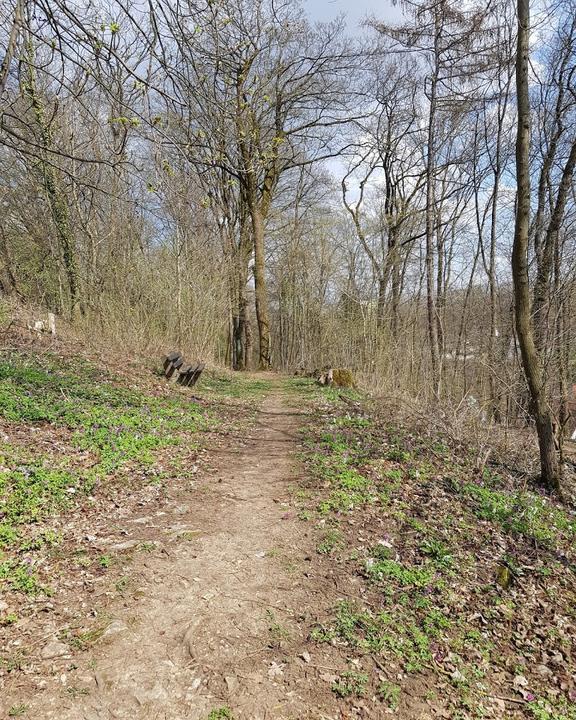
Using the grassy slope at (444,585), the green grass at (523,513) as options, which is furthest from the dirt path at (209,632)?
the green grass at (523,513)

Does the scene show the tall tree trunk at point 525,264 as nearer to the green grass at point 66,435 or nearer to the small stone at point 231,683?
the green grass at point 66,435

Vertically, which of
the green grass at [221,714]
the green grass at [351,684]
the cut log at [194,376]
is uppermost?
the cut log at [194,376]

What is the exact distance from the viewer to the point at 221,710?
6.62 ft

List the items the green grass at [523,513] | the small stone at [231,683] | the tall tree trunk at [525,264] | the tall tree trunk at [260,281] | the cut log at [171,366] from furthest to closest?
the tall tree trunk at [260,281]
the cut log at [171,366]
the tall tree trunk at [525,264]
the green grass at [523,513]
the small stone at [231,683]

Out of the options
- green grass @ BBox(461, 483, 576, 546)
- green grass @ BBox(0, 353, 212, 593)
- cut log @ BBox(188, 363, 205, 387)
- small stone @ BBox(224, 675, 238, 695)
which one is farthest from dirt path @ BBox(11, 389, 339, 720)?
cut log @ BBox(188, 363, 205, 387)

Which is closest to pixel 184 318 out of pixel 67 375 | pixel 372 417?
pixel 67 375

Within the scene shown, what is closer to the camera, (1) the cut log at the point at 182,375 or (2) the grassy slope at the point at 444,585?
(2) the grassy slope at the point at 444,585

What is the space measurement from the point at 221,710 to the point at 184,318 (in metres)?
10.8

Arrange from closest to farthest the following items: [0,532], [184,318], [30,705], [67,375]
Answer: [30,705] < [0,532] < [67,375] < [184,318]

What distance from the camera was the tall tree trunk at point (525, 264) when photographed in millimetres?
4965

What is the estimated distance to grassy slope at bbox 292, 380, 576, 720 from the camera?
2375 mm

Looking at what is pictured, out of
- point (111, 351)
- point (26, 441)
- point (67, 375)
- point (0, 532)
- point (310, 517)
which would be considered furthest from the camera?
point (111, 351)

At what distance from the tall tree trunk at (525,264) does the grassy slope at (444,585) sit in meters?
0.68

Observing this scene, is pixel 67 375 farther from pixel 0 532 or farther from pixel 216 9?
pixel 216 9
